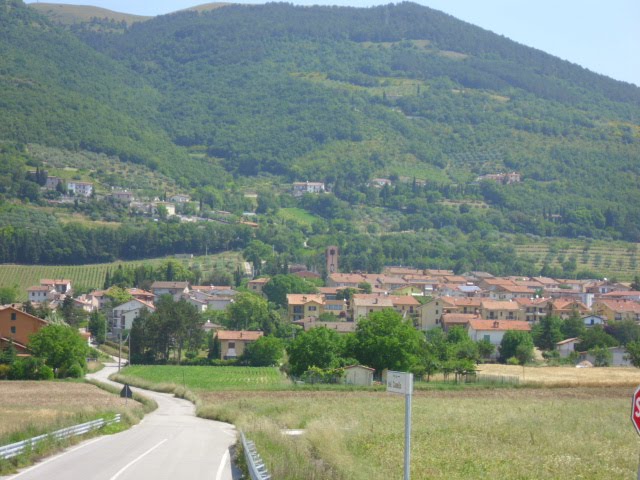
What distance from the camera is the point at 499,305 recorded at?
10850cm

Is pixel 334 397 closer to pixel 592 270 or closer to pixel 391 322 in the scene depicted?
pixel 391 322

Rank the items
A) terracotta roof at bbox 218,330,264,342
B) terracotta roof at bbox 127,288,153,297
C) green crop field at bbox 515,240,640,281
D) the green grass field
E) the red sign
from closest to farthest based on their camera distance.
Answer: the red sign
terracotta roof at bbox 218,330,264,342
terracotta roof at bbox 127,288,153,297
green crop field at bbox 515,240,640,281
the green grass field

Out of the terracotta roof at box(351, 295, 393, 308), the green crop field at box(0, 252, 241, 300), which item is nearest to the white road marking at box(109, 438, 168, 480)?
the terracotta roof at box(351, 295, 393, 308)

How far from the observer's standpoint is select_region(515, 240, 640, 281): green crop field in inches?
6097

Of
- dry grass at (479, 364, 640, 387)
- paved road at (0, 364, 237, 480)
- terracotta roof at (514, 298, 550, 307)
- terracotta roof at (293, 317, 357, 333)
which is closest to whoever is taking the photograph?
paved road at (0, 364, 237, 480)

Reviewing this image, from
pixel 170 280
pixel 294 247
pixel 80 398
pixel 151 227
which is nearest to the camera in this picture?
pixel 80 398

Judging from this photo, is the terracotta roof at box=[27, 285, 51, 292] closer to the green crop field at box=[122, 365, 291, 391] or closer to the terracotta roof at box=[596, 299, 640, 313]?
the green crop field at box=[122, 365, 291, 391]

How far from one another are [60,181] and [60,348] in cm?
10689

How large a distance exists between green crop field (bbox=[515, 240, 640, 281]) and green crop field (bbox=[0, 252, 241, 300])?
46.4m

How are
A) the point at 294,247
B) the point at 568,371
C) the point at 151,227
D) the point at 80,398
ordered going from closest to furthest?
the point at 80,398 < the point at 568,371 < the point at 151,227 < the point at 294,247

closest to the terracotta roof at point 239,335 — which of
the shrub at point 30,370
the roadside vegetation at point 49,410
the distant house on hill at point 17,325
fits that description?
the distant house on hill at point 17,325

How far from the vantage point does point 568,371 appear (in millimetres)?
69188

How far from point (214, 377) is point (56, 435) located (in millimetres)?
38893

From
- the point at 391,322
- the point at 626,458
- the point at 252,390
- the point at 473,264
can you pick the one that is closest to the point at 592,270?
the point at 473,264
